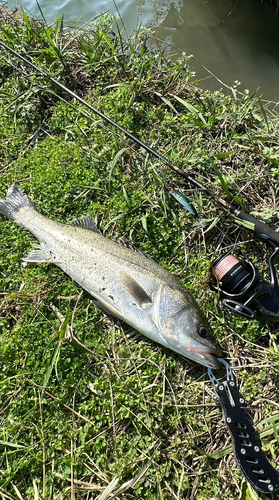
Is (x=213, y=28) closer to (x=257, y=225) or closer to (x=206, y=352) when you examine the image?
(x=257, y=225)

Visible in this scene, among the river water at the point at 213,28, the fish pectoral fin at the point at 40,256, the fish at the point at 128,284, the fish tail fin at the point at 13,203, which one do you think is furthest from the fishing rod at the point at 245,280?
the river water at the point at 213,28

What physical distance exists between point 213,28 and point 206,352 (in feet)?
19.2

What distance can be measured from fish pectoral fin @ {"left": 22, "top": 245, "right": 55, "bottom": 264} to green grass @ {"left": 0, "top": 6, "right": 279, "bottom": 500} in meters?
0.12

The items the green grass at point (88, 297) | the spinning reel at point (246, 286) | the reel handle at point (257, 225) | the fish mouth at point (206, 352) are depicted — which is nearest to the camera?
the fish mouth at point (206, 352)

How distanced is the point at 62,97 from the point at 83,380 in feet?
12.0

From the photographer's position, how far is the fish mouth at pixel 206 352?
9.18 ft

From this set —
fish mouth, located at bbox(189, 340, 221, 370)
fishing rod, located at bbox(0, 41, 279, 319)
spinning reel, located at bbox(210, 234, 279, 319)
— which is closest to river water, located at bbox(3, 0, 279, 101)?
fishing rod, located at bbox(0, 41, 279, 319)

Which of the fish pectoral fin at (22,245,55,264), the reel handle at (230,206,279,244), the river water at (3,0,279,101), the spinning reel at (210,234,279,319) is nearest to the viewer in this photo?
the spinning reel at (210,234,279,319)

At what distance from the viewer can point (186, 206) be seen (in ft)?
11.4

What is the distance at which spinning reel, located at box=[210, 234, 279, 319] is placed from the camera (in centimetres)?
306

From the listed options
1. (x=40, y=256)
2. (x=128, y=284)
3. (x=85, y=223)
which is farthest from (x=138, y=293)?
(x=40, y=256)

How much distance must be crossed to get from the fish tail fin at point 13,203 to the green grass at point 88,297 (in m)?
0.15

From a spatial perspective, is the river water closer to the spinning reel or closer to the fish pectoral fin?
the spinning reel

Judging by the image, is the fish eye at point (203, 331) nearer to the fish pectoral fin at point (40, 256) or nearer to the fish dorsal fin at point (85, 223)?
the fish dorsal fin at point (85, 223)
